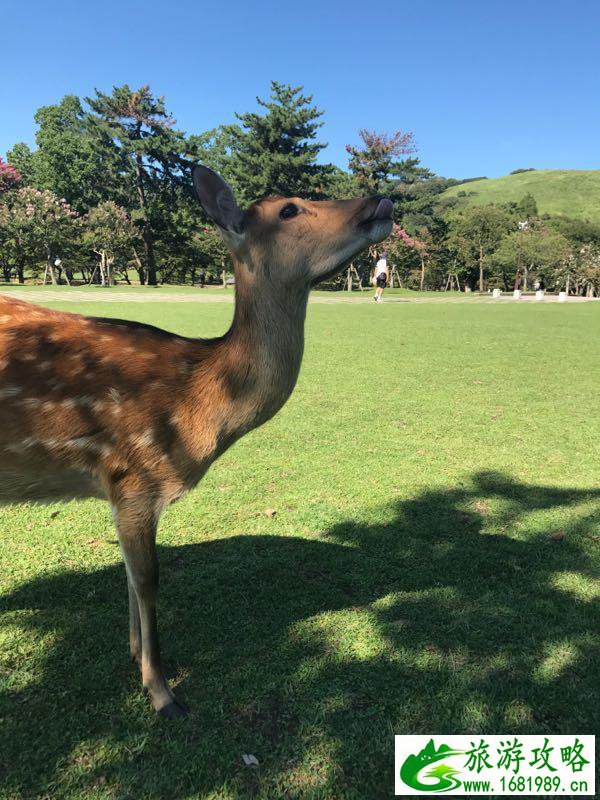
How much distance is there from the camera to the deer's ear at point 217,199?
221 centimetres

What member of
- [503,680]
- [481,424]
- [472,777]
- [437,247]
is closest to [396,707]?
[472,777]

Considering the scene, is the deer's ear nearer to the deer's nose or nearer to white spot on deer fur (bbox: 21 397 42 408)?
the deer's nose

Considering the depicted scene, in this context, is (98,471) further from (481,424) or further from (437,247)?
(437,247)

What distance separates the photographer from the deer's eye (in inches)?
89.7

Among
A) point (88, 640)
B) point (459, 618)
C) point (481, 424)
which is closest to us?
point (88, 640)

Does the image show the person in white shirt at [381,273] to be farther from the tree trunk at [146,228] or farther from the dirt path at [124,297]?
the tree trunk at [146,228]

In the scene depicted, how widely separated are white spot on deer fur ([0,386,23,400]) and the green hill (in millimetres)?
116888

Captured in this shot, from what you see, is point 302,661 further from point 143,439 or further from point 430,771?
point 143,439

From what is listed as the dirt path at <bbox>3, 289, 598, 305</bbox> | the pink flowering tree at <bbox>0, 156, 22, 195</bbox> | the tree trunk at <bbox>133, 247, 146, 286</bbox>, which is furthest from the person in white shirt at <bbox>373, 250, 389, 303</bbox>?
the pink flowering tree at <bbox>0, 156, 22, 195</bbox>

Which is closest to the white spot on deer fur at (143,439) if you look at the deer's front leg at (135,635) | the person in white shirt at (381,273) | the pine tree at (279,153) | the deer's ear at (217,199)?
the deer's front leg at (135,635)

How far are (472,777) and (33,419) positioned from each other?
7.32ft

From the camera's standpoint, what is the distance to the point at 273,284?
2.29 m

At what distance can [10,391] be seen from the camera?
2176 millimetres

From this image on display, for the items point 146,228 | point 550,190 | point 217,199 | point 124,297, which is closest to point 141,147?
point 146,228
